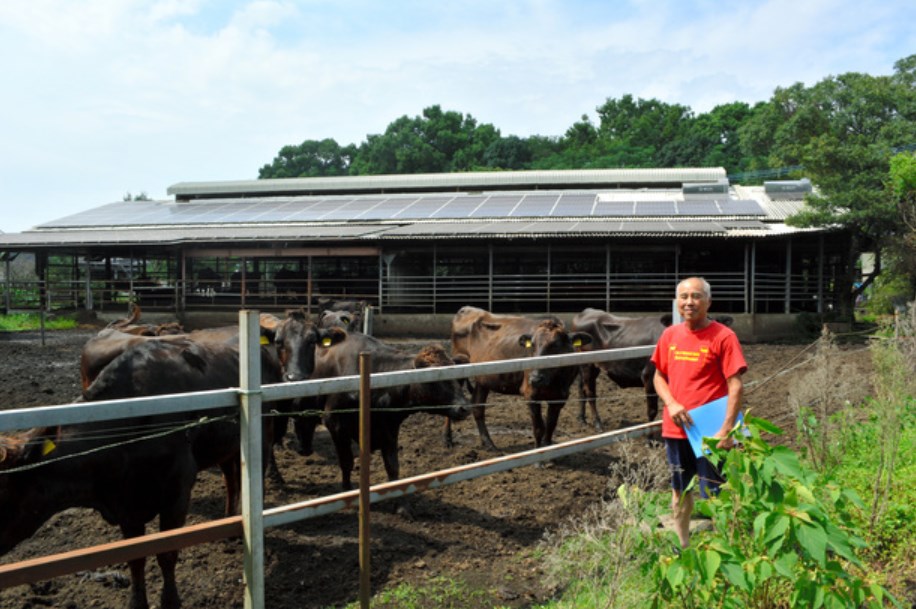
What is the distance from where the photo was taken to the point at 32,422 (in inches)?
105

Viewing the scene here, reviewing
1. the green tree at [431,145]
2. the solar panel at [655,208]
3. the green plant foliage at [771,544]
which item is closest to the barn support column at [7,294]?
the solar panel at [655,208]

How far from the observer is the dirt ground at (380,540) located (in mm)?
4199

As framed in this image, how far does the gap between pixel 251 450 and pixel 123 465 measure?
1.15m

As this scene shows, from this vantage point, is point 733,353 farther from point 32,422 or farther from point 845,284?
point 845,284

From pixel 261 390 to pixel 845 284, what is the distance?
2060cm

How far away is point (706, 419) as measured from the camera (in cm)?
400

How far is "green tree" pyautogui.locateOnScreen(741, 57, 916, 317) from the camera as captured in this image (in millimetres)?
19125

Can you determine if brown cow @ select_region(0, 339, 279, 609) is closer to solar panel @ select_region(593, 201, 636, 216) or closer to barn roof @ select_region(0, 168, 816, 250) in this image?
barn roof @ select_region(0, 168, 816, 250)

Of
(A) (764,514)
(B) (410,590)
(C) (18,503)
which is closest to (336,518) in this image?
(B) (410,590)

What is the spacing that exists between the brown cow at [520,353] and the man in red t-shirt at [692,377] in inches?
103

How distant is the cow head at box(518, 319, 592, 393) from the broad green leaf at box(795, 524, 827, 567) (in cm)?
487

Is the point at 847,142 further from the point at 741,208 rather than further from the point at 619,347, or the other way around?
the point at 619,347

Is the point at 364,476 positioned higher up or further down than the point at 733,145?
further down

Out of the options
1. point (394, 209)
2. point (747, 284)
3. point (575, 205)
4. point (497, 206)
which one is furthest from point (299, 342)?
point (394, 209)
